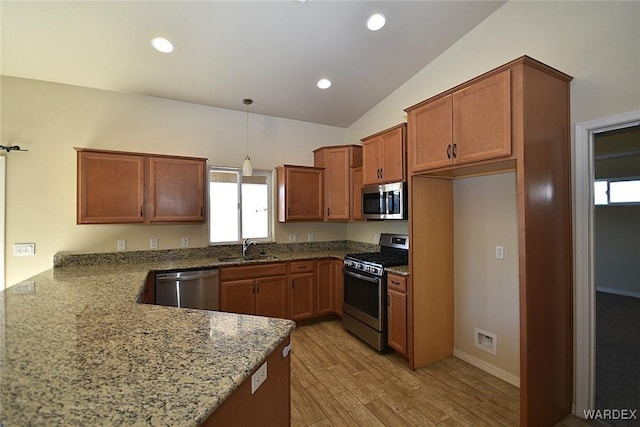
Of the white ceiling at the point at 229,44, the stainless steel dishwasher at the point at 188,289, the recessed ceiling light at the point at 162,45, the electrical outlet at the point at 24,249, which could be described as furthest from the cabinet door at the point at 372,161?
the electrical outlet at the point at 24,249

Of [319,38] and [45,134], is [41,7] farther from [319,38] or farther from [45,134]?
[319,38]

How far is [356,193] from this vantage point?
3947mm

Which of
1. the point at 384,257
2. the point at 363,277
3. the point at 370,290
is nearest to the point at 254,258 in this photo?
the point at 363,277

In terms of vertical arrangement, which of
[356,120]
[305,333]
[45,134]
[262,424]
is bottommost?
[305,333]

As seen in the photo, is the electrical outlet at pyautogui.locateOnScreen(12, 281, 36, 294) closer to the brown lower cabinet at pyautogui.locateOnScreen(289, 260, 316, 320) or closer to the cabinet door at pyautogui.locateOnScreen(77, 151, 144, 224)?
the cabinet door at pyautogui.locateOnScreen(77, 151, 144, 224)

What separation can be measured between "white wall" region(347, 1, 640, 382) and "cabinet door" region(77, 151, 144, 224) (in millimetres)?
3447

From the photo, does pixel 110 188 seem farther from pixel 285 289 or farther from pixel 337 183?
pixel 337 183

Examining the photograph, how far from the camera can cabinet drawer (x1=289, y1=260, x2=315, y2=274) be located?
372cm

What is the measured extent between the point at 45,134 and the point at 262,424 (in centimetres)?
383

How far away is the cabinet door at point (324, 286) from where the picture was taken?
3883 mm

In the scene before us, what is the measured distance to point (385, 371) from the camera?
2.70 meters

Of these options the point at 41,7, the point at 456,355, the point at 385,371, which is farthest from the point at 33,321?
the point at 456,355

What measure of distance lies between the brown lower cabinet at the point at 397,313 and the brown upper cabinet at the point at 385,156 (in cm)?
110

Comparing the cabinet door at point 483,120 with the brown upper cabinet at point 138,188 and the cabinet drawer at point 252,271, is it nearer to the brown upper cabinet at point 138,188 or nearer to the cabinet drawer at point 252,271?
the cabinet drawer at point 252,271
